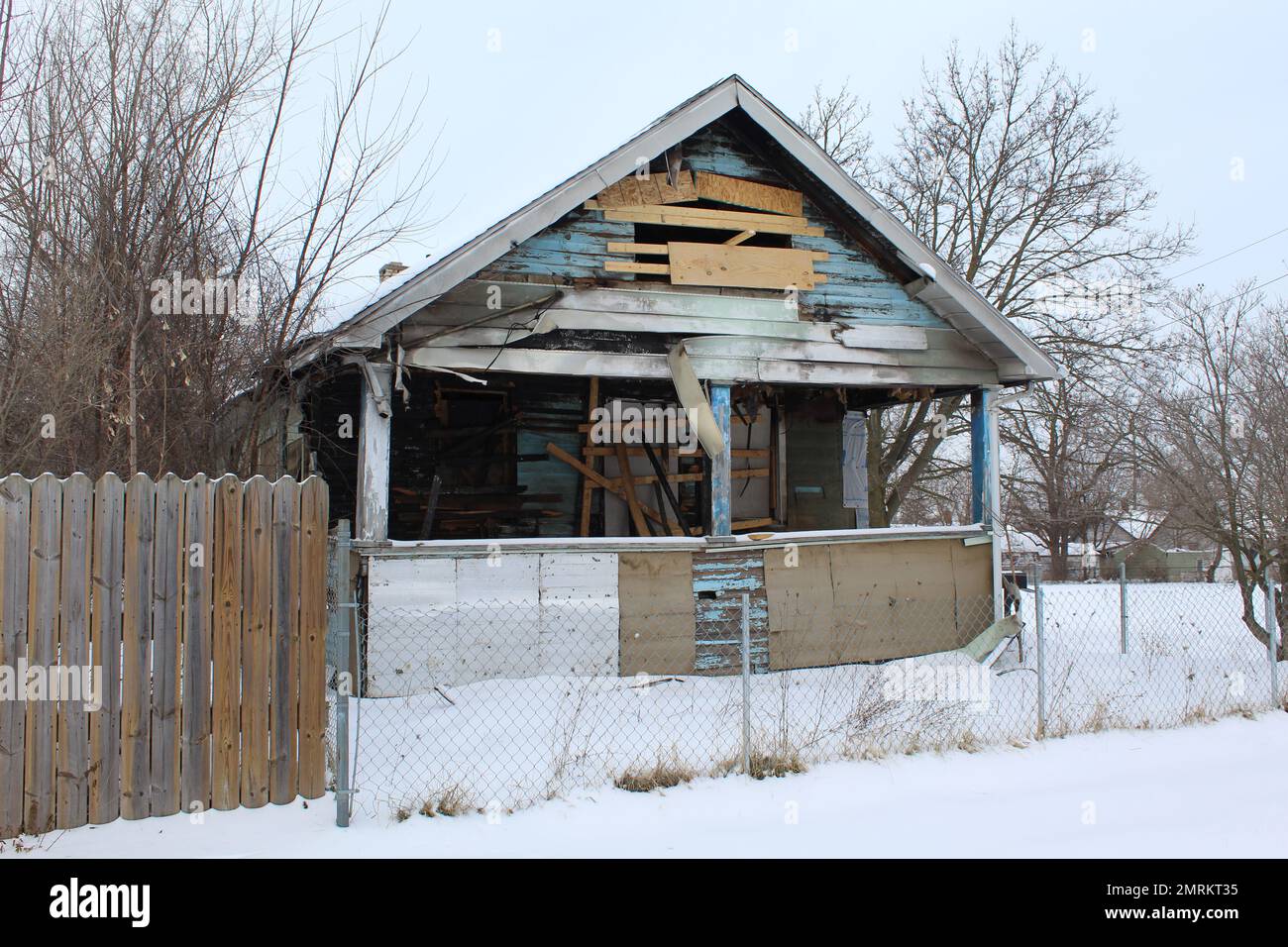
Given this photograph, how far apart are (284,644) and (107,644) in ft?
2.76

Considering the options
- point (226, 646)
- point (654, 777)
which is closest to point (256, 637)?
point (226, 646)

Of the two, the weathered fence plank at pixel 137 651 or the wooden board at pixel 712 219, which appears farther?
the wooden board at pixel 712 219

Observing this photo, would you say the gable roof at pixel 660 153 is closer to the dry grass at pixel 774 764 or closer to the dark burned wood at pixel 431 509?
the dark burned wood at pixel 431 509

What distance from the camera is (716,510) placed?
9.27 meters

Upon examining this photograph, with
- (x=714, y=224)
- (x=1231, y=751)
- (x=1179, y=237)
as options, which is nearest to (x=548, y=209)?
(x=714, y=224)

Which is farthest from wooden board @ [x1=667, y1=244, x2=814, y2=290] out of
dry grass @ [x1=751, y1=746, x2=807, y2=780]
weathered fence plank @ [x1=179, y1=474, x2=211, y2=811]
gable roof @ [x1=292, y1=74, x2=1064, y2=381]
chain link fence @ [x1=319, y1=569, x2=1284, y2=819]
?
weathered fence plank @ [x1=179, y1=474, x2=211, y2=811]

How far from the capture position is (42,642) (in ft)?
15.1

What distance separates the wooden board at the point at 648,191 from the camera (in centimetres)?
906

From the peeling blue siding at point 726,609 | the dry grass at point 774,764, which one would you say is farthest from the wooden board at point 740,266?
the dry grass at point 774,764

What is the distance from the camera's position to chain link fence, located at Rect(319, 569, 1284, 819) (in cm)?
591

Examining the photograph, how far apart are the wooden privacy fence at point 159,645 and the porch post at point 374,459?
296cm

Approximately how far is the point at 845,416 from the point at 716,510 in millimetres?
4716

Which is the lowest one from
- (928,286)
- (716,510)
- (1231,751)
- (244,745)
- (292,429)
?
(1231,751)
